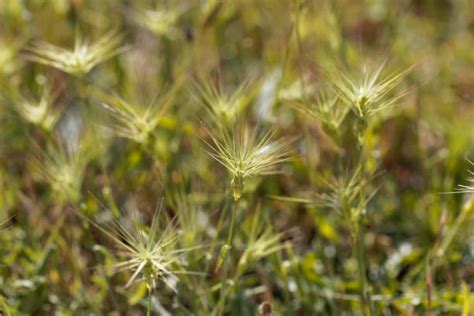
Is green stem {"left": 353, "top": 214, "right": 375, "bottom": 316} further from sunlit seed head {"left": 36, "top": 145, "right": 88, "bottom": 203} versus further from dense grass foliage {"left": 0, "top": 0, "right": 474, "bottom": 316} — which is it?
sunlit seed head {"left": 36, "top": 145, "right": 88, "bottom": 203}

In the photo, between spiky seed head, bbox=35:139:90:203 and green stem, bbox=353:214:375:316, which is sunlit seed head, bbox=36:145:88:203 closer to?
spiky seed head, bbox=35:139:90:203

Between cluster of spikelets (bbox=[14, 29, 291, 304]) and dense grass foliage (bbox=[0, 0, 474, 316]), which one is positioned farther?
dense grass foliage (bbox=[0, 0, 474, 316])

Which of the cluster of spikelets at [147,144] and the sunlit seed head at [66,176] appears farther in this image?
the sunlit seed head at [66,176]

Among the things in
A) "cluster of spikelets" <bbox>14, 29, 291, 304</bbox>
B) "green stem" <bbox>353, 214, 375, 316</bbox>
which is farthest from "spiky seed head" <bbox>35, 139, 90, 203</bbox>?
"green stem" <bbox>353, 214, 375, 316</bbox>

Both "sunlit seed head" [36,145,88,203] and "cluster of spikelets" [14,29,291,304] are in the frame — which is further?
"sunlit seed head" [36,145,88,203]

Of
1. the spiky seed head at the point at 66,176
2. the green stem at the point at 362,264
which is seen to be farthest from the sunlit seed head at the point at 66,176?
the green stem at the point at 362,264

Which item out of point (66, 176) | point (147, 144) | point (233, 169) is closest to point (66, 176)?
point (66, 176)

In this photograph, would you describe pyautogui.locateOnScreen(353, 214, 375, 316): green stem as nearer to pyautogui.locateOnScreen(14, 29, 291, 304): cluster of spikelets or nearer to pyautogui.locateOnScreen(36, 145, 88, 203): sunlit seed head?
pyautogui.locateOnScreen(14, 29, 291, 304): cluster of spikelets

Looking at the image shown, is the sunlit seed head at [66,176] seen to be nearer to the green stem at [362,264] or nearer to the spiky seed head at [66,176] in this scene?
the spiky seed head at [66,176]

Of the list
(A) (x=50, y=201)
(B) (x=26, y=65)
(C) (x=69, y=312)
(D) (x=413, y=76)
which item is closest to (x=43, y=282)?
(C) (x=69, y=312)

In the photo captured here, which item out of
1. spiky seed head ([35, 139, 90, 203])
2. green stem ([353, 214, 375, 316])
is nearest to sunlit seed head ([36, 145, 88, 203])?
spiky seed head ([35, 139, 90, 203])
